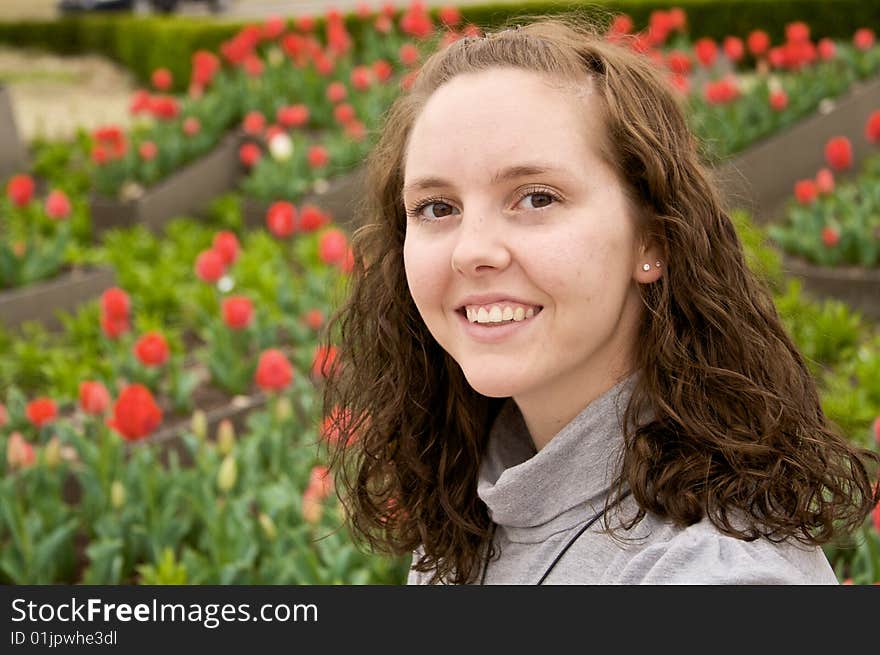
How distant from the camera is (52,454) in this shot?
347 cm

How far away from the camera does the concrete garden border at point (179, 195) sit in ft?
25.7

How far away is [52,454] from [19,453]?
156mm

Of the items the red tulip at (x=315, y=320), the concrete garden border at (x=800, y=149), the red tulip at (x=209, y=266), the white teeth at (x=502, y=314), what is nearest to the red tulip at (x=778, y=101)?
the concrete garden border at (x=800, y=149)

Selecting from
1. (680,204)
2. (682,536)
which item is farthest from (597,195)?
(682,536)

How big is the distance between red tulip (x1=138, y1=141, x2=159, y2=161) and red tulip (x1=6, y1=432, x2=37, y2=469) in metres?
4.57

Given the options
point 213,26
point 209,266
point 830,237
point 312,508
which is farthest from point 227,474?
point 213,26

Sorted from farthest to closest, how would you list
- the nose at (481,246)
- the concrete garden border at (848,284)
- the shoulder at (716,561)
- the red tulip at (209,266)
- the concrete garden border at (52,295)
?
the concrete garden border at (52,295) → the concrete garden border at (848,284) → the red tulip at (209,266) → the nose at (481,246) → the shoulder at (716,561)

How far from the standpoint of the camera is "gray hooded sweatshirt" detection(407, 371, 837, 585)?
4.07ft

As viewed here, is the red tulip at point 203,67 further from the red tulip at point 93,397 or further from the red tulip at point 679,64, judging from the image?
the red tulip at point 93,397

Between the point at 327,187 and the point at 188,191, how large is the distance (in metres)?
1.31

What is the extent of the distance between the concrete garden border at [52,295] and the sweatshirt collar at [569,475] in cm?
477

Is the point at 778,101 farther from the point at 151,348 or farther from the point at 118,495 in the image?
the point at 118,495

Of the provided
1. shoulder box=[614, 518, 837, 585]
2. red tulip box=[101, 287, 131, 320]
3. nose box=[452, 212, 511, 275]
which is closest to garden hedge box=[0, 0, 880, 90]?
red tulip box=[101, 287, 131, 320]
